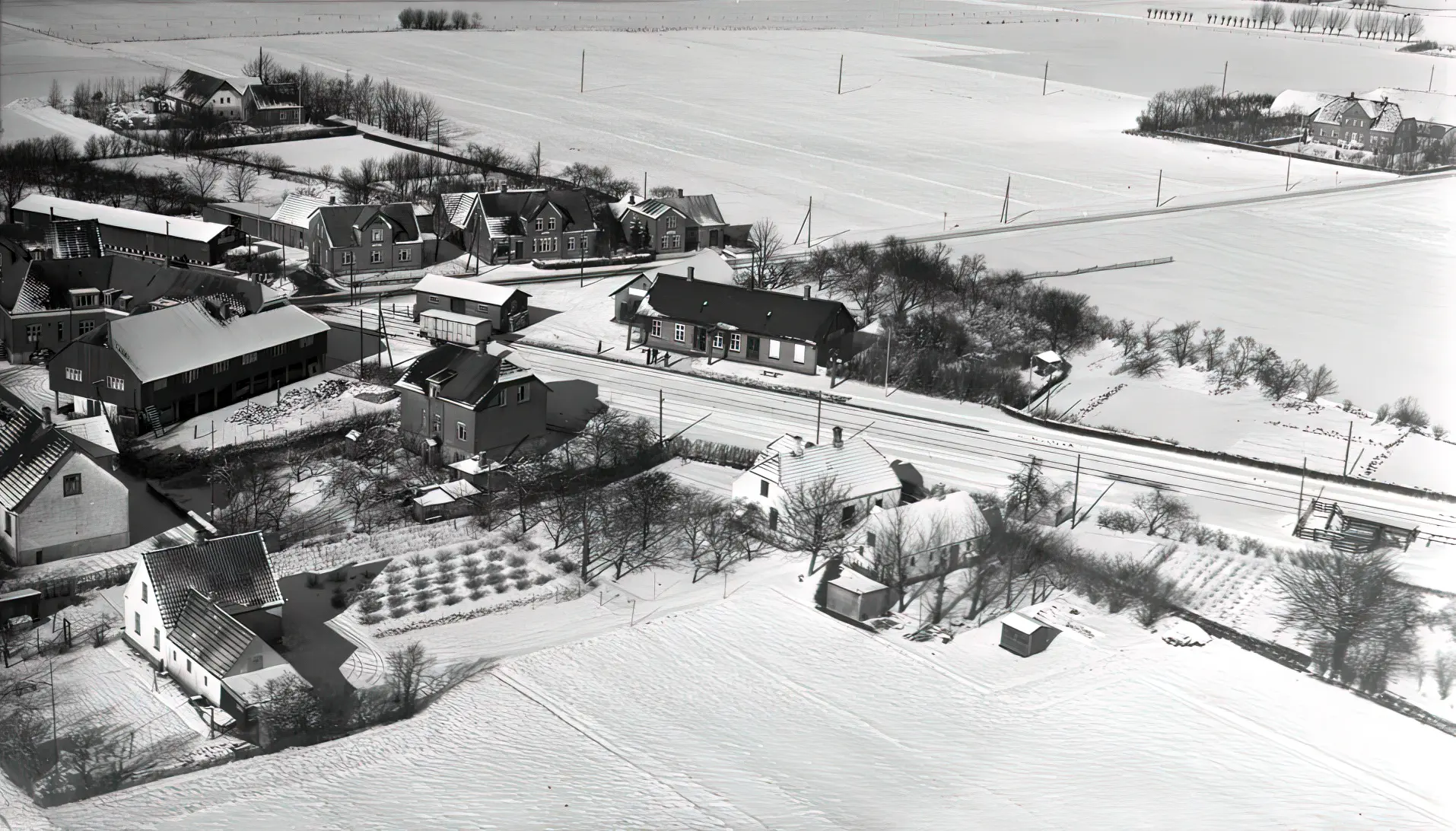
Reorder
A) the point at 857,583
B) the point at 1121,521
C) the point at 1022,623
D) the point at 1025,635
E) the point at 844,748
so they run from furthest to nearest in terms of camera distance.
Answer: the point at 1121,521, the point at 857,583, the point at 1022,623, the point at 1025,635, the point at 844,748

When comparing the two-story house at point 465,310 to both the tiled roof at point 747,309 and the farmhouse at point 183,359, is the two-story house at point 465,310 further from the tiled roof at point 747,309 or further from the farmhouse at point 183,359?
the farmhouse at point 183,359

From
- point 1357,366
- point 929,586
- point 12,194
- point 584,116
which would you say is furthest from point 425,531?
point 584,116

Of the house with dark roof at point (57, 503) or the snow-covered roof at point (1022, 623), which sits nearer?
the snow-covered roof at point (1022, 623)

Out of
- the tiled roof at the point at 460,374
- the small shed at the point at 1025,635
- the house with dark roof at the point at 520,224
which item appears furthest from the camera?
the house with dark roof at the point at 520,224

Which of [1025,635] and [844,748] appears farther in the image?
[1025,635]

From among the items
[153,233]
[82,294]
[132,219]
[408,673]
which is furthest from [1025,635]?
[132,219]

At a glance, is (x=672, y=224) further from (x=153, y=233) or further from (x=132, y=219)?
(x=132, y=219)

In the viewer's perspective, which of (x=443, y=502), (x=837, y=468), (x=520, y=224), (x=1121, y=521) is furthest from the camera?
(x=520, y=224)

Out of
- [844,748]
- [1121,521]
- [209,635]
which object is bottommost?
[844,748]

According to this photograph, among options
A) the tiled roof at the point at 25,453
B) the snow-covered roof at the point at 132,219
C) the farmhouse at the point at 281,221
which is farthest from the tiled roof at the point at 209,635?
the farmhouse at the point at 281,221
